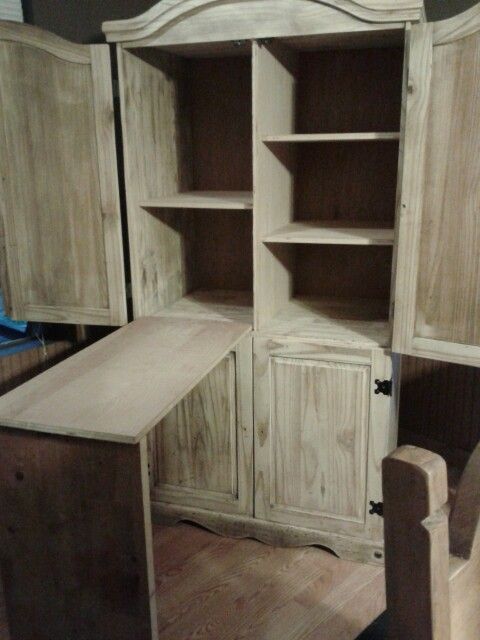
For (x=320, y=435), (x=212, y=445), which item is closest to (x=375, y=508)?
(x=320, y=435)

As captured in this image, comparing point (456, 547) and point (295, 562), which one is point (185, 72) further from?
point (456, 547)

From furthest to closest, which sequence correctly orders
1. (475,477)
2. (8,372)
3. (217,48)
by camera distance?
(8,372) → (217,48) → (475,477)

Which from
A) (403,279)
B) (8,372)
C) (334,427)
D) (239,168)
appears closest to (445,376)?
(334,427)

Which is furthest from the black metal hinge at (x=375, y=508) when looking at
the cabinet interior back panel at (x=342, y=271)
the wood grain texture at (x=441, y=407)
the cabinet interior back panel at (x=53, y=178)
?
the cabinet interior back panel at (x=53, y=178)

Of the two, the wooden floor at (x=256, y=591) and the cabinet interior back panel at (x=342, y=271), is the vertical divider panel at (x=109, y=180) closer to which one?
the cabinet interior back panel at (x=342, y=271)

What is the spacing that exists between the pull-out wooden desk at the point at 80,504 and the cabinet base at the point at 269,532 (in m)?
0.89

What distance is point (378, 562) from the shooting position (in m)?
2.19

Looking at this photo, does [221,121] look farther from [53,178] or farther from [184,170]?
[53,178]

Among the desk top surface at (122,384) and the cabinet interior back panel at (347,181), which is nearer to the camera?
the desk top surface at (122,384)

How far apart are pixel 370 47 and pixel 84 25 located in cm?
112

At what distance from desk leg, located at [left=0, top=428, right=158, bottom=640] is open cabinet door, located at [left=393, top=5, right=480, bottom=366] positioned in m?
0.97

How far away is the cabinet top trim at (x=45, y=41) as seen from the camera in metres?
1.96

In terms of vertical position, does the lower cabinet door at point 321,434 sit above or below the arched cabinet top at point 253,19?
below

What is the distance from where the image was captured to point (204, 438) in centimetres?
231
